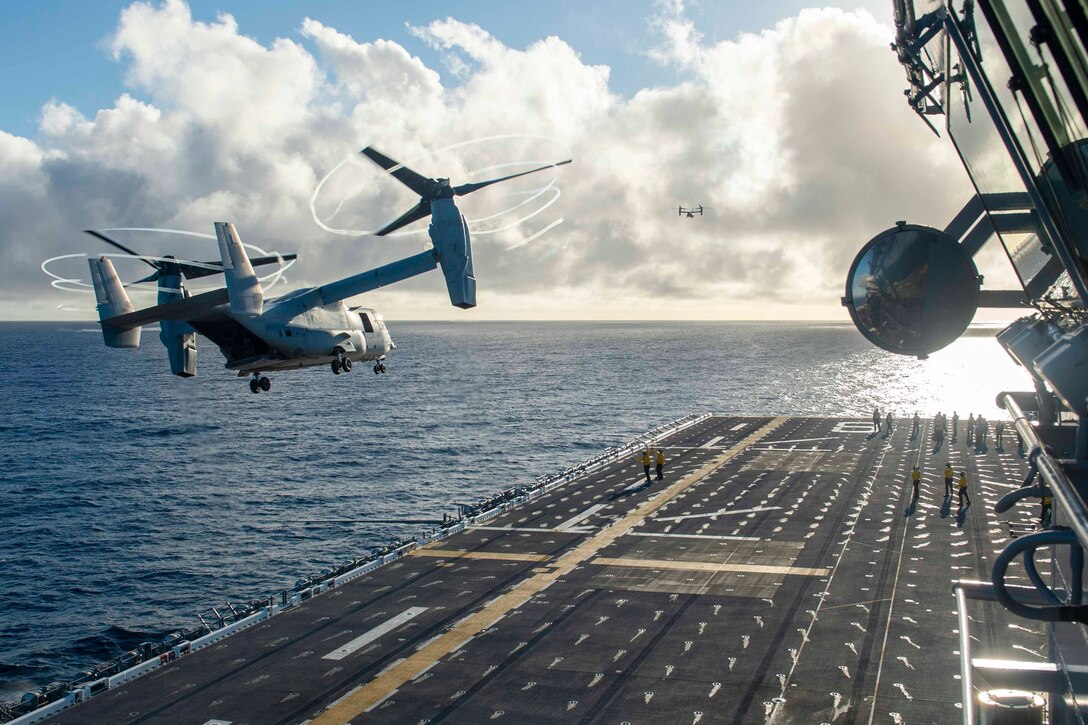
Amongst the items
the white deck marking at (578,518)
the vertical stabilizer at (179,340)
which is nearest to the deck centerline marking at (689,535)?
the white deck marking at (578,518)

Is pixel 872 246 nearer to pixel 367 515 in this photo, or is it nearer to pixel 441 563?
pixel 441 563

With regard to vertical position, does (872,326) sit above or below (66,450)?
above

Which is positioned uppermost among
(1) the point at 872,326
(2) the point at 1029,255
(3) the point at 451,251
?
(3) the point at 451,251

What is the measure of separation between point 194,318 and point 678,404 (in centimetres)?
10447

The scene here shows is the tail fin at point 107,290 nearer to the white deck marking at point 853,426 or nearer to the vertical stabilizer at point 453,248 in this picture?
Answer: the vertical stabilizer at point 453,248

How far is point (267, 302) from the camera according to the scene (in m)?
40.1

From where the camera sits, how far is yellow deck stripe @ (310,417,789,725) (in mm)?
25859

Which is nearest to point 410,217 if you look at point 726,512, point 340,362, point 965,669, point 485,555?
point 340,362

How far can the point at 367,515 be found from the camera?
222 ft

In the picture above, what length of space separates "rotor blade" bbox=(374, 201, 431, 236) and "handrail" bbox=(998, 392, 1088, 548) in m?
30.0

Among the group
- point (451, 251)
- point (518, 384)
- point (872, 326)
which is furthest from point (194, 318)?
point (518, 384)

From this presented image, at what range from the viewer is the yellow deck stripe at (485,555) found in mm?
40938

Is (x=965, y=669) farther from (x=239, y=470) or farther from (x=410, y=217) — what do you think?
(x=239, y=470)

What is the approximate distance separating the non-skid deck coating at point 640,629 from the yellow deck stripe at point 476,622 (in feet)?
0.35
